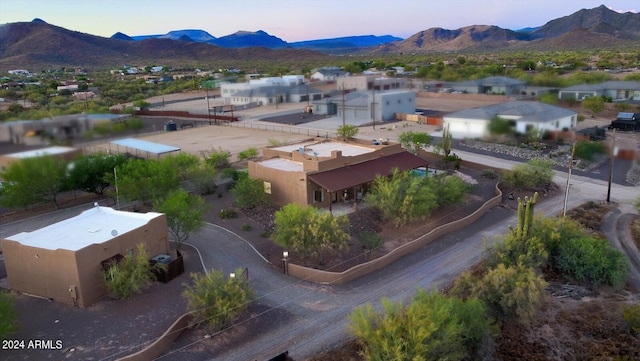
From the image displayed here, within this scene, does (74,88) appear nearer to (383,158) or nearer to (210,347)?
(383,158)

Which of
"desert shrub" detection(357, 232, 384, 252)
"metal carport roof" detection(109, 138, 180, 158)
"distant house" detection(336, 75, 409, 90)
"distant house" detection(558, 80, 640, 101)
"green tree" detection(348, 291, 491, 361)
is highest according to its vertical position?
"distant house" detection(336, 75, 409, 90)

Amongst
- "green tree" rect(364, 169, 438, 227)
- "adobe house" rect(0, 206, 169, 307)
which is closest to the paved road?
"green tree" rect(364, 169, 438, 227)

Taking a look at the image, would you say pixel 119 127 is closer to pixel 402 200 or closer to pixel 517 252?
pixel 402 200

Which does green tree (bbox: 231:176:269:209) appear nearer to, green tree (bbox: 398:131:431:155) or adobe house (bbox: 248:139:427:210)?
adobe house (bbox: 248:139:427:210)

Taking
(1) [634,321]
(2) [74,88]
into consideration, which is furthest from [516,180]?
(2) [74,88]

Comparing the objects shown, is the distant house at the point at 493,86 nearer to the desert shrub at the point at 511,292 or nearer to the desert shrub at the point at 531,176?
the desert shrub at the point at 531,176

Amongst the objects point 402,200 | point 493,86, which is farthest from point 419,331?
point 493,86
